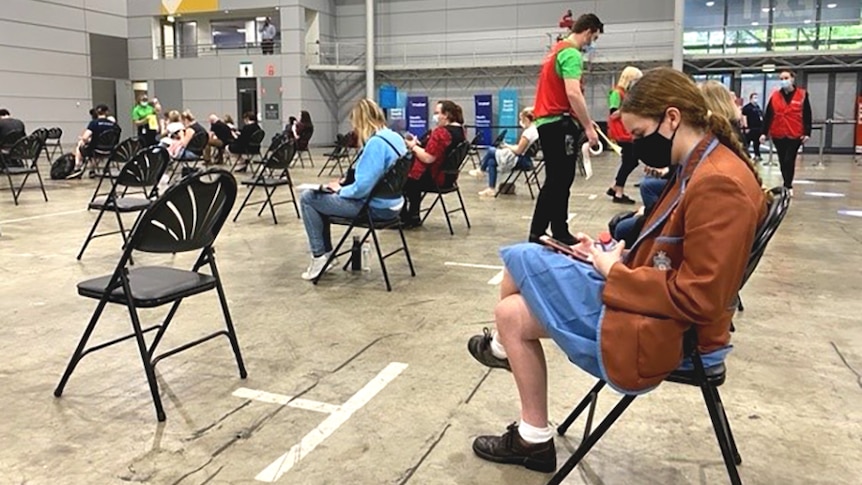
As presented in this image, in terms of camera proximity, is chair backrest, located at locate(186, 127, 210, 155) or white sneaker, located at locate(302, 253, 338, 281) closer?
white sneaker, located at locate(302, 253, 338, 281)

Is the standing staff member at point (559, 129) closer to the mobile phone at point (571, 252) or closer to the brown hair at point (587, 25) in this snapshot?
the brown hair at point (587, 25)

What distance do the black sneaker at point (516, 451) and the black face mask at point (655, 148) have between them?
0.84 m

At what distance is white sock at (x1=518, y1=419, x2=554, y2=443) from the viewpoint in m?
2.04

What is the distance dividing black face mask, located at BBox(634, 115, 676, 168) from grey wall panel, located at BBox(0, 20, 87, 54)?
63.4 feet

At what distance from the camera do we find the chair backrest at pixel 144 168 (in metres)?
5.11

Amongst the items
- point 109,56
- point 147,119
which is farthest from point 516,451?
point 109,56

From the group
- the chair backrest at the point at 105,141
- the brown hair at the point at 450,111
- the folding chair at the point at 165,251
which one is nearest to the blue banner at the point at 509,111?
the chair backrest at the point at 105,141

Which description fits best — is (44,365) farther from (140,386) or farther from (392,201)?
(392,201)

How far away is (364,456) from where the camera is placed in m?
2.14

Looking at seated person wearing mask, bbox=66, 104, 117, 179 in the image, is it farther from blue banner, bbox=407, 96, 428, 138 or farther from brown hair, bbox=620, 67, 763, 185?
brown hair, bbox=620, 67, 763, 185

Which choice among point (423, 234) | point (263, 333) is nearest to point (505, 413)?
point (263, 333)

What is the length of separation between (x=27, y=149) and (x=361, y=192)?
20.6ft

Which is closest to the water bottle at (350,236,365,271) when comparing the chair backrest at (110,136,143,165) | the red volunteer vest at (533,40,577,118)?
the red volunteer vest at (533,40,577,118)

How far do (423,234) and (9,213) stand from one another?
435cm
